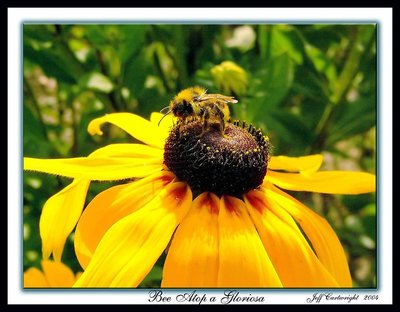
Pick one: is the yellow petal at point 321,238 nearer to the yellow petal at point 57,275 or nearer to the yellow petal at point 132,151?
the yellow petal at point 132,151

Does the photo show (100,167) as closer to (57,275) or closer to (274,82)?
(57,275)

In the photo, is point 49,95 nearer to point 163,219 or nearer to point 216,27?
point 216,27

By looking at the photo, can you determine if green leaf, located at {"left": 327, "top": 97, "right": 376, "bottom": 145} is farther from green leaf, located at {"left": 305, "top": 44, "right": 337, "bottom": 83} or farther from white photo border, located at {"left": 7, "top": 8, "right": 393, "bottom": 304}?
white photo border, located at {"left": 7, "top": 8, "right": 393, "bottom": 304}

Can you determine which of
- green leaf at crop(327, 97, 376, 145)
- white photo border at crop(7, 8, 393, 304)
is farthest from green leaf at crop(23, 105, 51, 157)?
green leaf at crop(327, 97, 376, 145)

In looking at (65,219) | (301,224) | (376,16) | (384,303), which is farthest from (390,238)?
(65,219)

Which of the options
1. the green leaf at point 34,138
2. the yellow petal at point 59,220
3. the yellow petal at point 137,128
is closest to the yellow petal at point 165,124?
the yellow petal at point 137,128

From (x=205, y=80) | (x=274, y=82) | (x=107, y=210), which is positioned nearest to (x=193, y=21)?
(x=205, y=80)
